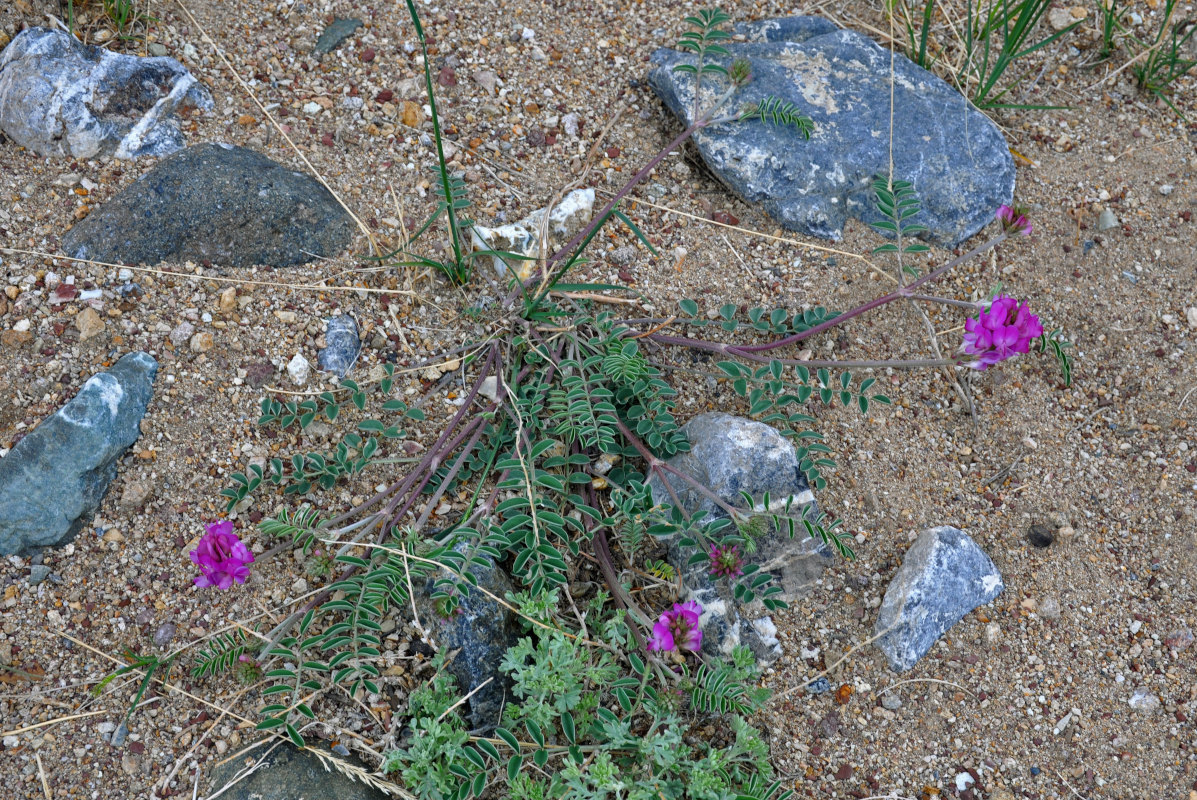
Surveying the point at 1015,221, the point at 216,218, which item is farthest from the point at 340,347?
the point at 1015,221

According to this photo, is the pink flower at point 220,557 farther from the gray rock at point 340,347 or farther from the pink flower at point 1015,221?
the pink flower at point 1015,221

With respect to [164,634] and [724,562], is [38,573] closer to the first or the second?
[164,634]

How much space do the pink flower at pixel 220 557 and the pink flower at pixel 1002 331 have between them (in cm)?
206

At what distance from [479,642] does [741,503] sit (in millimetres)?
867

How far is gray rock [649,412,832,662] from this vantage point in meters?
2.62

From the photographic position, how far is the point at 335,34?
356 centimetres

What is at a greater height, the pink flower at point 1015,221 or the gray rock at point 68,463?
the pink flower at point 1015,221

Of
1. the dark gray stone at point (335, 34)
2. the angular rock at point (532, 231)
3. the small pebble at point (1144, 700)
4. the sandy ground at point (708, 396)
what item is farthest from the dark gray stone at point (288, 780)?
the dark gray stone at point (335, 34)

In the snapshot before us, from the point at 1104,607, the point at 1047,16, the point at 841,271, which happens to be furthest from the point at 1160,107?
the point at 1104,607

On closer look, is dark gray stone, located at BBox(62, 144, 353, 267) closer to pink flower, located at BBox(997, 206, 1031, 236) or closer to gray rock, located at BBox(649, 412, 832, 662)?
gray rock, located at BBox(649, 412, 832, 662)

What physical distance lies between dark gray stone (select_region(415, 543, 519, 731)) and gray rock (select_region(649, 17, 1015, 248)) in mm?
1809

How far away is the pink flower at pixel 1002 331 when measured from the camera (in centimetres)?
245

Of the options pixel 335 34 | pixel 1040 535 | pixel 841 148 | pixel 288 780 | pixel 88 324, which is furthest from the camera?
pixel 335 34

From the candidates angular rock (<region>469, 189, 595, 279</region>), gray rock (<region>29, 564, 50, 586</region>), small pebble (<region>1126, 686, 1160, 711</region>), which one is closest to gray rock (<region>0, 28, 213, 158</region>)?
angular rock (<region>469, 189, 595, 279</region>)
